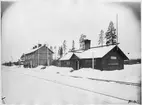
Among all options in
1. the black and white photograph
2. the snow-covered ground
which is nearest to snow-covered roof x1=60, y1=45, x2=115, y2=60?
the black and white photograph

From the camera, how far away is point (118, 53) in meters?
1.98

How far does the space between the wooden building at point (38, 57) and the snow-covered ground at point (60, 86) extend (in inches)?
3.0

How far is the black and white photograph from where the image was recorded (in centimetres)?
198

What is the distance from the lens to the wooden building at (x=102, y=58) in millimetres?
1975

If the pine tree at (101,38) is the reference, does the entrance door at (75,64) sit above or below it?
below

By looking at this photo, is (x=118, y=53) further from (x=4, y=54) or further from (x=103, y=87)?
(x=4, y=54)

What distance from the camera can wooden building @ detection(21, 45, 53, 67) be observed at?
6.73 feet

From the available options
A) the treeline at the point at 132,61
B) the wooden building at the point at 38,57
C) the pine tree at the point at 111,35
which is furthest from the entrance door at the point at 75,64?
the treeline at the point at 132,61

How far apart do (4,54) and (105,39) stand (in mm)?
1235

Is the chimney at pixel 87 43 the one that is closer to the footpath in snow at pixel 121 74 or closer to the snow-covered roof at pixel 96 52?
the snow-covered roof at pixel 96 52

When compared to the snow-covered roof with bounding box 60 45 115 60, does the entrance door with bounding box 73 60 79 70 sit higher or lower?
lower

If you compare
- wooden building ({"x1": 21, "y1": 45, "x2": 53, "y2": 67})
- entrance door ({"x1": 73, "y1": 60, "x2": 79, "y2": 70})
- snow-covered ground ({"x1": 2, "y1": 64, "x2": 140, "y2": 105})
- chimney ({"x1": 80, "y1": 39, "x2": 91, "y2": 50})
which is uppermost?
chimney ({"x1": 80, "y1": 39, "x2": 91, "y2": 50})

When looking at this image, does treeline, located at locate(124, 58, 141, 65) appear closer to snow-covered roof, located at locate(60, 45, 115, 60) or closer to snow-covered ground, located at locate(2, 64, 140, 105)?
snow-covered ground, located at locate(2, 64, 140, 105)

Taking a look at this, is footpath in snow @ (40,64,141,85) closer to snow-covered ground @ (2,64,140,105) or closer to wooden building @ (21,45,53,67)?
snow-covered ground @ (2,64,140,105)
